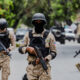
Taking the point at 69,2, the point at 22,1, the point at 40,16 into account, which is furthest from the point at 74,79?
the point at 69,2

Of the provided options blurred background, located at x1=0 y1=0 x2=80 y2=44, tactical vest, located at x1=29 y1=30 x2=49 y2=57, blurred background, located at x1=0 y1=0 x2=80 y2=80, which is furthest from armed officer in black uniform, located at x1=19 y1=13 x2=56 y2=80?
blurred background, located at x1=0 y1=0 x2=80 y2=44

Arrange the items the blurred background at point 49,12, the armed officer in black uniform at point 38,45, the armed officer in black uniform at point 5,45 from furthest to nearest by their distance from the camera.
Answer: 1. the blurred background at point 49,12
2. the armed officer in black uniform at point 5,45
3. the armed officer in black uniform at point 38,45

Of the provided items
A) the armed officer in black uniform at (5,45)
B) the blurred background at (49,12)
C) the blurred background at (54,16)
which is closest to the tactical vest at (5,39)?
the armed officer in black uniform at (5,45)

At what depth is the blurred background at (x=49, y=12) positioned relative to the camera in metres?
50.2

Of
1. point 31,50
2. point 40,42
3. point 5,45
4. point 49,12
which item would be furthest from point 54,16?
point 31,50

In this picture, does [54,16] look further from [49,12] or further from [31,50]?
[31,50]

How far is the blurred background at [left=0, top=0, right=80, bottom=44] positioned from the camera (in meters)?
50.2

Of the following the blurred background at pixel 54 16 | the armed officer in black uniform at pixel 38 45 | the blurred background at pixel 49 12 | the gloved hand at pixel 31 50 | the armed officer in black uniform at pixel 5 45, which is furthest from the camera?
the blurred background at pixel 49 12

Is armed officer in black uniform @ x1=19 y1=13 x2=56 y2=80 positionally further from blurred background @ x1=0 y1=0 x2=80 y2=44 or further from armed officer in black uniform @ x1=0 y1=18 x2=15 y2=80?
blurred background @ x1=0 y1=0 x2=80 y2=44

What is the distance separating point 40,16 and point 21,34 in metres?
46.7

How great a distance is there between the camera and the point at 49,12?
80688mm

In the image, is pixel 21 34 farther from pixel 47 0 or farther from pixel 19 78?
pixel 19 78

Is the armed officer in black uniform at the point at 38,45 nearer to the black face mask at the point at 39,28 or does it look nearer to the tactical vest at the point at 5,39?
the black face mask at the point at 39,28

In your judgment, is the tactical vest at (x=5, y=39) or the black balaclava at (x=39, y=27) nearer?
the black balaclava at (x=39, y=27)
